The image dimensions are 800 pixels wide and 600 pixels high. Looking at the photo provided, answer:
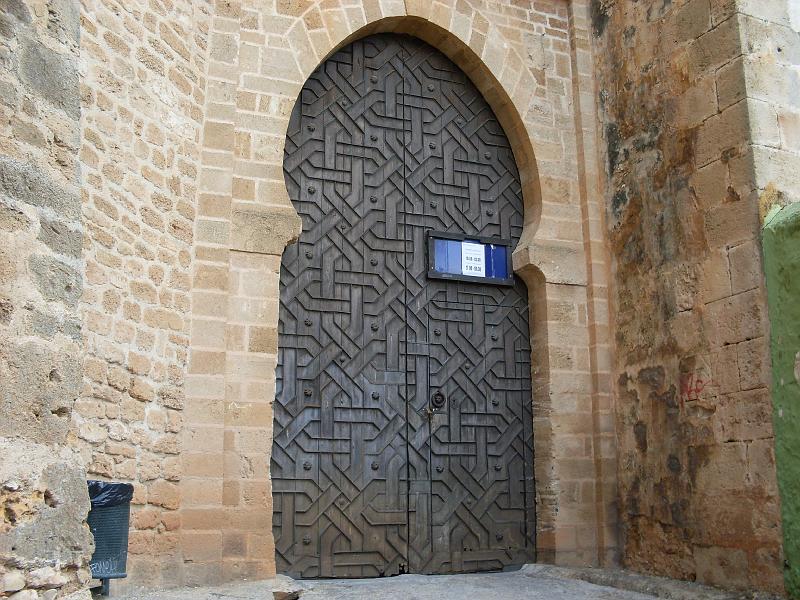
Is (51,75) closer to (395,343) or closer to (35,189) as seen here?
(35,189)

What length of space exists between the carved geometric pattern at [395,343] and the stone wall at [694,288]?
0.88m

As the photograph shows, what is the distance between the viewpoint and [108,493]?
4.49 metres

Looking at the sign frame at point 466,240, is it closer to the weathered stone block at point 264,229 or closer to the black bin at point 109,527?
the weathered stone block at point 264,229

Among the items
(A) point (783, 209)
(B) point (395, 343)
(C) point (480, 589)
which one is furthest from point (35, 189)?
(A) point (783, 209)

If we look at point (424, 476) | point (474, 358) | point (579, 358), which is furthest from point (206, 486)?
point (579, 358)

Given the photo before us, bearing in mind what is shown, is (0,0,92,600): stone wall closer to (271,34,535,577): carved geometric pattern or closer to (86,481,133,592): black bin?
(86,481,133,592): black bin

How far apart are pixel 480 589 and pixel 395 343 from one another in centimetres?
182

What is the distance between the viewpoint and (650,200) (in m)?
6.43

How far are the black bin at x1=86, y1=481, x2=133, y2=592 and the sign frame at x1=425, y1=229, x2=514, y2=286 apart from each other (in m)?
2.90

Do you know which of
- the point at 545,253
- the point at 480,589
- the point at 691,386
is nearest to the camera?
the point at 480,589

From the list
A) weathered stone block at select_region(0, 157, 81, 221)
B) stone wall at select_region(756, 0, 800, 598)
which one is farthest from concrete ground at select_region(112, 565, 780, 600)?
weathered stone block at select_region(0, 157, 81, 221)

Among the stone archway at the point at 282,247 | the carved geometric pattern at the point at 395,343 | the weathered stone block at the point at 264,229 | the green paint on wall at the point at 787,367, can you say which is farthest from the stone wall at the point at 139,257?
the green paint on wall at the point at 787,367

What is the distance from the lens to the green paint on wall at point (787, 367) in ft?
16.1

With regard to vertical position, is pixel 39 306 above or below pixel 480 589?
above
